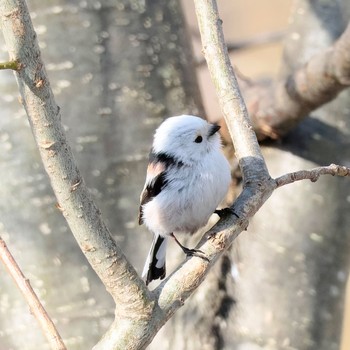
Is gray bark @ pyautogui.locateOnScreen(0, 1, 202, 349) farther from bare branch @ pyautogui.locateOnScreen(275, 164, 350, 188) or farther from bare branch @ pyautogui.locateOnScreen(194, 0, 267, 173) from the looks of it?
bare branch @ pyautogui.locateOnScreen(275, 164, 350, 188)

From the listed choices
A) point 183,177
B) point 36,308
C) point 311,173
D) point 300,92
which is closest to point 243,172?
point 311,173

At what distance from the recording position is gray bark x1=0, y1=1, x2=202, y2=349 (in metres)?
1.34

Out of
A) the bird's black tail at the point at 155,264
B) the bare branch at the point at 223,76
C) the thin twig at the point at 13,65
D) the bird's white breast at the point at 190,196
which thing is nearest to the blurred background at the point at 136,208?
the bird's black tail at the point at 155,264

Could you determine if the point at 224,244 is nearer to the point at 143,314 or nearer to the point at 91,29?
the point at 143,314

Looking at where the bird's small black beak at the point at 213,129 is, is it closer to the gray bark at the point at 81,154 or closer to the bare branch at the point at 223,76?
the bare branch at the point at 223,76

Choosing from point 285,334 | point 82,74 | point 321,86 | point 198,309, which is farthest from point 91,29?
point 285,334

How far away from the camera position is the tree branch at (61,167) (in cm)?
67

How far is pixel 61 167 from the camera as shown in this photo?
27.8 inches

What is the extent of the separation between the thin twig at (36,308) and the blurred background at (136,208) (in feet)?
1.98

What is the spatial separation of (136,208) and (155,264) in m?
0.19

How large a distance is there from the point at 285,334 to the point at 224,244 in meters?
0.60

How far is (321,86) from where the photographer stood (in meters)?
1.33

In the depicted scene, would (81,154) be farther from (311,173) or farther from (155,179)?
(311,173)

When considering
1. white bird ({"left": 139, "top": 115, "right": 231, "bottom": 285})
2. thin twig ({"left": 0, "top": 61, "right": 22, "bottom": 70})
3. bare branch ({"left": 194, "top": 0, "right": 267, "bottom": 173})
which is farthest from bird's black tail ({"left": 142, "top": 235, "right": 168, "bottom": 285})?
thin twig ({"left": 0, "top": 61, "right": 22, "bottom": 70})
